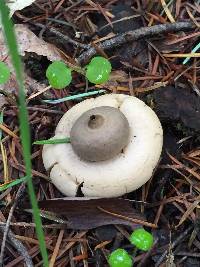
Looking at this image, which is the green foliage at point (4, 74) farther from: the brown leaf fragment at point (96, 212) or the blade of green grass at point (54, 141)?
the brown leaf fragment at point (96, 212)

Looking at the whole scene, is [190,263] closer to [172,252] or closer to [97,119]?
A: [172,252]

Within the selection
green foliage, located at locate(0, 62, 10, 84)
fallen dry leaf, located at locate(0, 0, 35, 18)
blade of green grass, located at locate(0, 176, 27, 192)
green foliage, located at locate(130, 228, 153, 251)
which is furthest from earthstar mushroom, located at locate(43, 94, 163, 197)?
fallen dry leaf, located at locate(0, 0, 35, 18)

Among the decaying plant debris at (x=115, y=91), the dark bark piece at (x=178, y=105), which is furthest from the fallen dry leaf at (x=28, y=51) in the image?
the dark bark piece at (x=178, y=105)

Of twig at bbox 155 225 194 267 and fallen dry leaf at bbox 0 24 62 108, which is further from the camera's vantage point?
fallen dry leaf at bbox 0 24 62 108

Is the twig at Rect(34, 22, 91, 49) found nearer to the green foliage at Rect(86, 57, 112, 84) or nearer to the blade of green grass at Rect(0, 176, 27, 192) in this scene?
the green foliage at Rect(86, 57, 112, 84)

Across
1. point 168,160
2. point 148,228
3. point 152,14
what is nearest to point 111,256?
point 148,228
